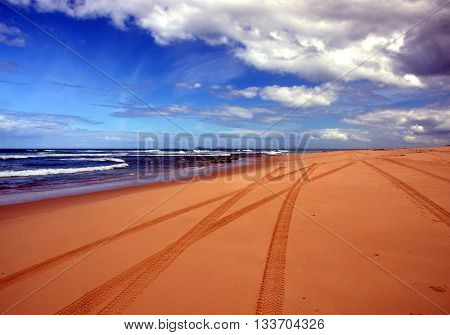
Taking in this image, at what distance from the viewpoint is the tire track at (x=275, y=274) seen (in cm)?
342

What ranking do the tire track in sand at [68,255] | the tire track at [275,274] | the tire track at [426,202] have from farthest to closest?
the tire track at [426,202], the tire track in sand at [68,255], the tire track at [275,274]

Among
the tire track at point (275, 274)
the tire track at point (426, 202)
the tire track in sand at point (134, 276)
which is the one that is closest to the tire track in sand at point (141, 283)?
the tire track in sand at point (134, 276)

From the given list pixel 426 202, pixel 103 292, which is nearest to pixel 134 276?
pixel 103 292

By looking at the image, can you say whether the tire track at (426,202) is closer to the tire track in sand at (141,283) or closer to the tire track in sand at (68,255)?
the tire track in sand at (141,283)

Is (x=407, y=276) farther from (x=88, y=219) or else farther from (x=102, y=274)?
(x=88, y=219)

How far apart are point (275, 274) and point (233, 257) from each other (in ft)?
2.74

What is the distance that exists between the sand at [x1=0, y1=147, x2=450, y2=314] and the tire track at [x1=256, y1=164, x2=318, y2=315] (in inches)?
0.7

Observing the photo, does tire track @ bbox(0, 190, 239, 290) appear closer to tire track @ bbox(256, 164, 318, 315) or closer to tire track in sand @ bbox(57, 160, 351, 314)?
tire track in sand @ bbox(57, 160, 351, 314)

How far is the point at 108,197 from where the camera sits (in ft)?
34.6

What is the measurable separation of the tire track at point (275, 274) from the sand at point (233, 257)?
0.02 meters

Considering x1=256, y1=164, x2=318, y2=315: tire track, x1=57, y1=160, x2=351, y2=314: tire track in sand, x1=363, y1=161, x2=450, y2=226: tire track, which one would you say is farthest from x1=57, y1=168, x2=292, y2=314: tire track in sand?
x1=363, y1=161, x2=450, y2=226: tire track

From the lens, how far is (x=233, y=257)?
15.5ft
